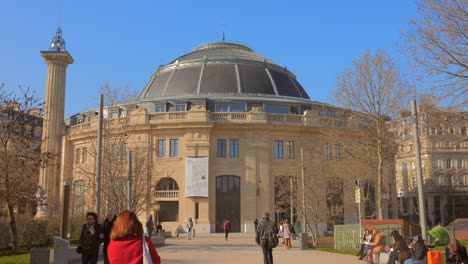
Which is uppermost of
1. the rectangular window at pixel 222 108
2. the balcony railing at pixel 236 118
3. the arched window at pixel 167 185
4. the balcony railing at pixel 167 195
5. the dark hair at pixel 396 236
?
the rectangular window at pixel 222 108

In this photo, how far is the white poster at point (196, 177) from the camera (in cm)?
4984

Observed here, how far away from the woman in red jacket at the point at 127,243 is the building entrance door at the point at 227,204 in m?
45.9

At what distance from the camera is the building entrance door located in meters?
50.9

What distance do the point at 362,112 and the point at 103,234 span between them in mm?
24569

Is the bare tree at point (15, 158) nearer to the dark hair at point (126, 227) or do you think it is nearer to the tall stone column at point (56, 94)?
the dark hair at point (126, 227)

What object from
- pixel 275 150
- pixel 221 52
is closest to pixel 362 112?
pixel 275 150

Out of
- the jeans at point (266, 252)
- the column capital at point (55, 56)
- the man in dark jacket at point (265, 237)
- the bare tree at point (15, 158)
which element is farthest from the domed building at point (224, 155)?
the jeans at point (266, 252)

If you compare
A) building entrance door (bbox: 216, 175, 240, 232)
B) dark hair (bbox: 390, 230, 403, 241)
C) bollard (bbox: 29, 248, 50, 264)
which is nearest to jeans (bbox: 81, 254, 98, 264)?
bollard (bbox: 29, 248, 50, 264)

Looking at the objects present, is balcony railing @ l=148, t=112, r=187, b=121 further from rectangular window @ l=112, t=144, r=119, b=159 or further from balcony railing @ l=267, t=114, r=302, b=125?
rectangular window @ l=112, t=144, r=119, b=159

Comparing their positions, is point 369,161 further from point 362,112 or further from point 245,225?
point 245,225

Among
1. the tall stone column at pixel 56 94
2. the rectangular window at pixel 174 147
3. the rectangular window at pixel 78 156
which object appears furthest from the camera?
the rectangular window at pixel 78 156

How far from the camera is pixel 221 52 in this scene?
6556 centimetres

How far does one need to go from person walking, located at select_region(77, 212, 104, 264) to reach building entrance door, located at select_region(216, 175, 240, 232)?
4057 cm

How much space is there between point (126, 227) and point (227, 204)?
152 feet
